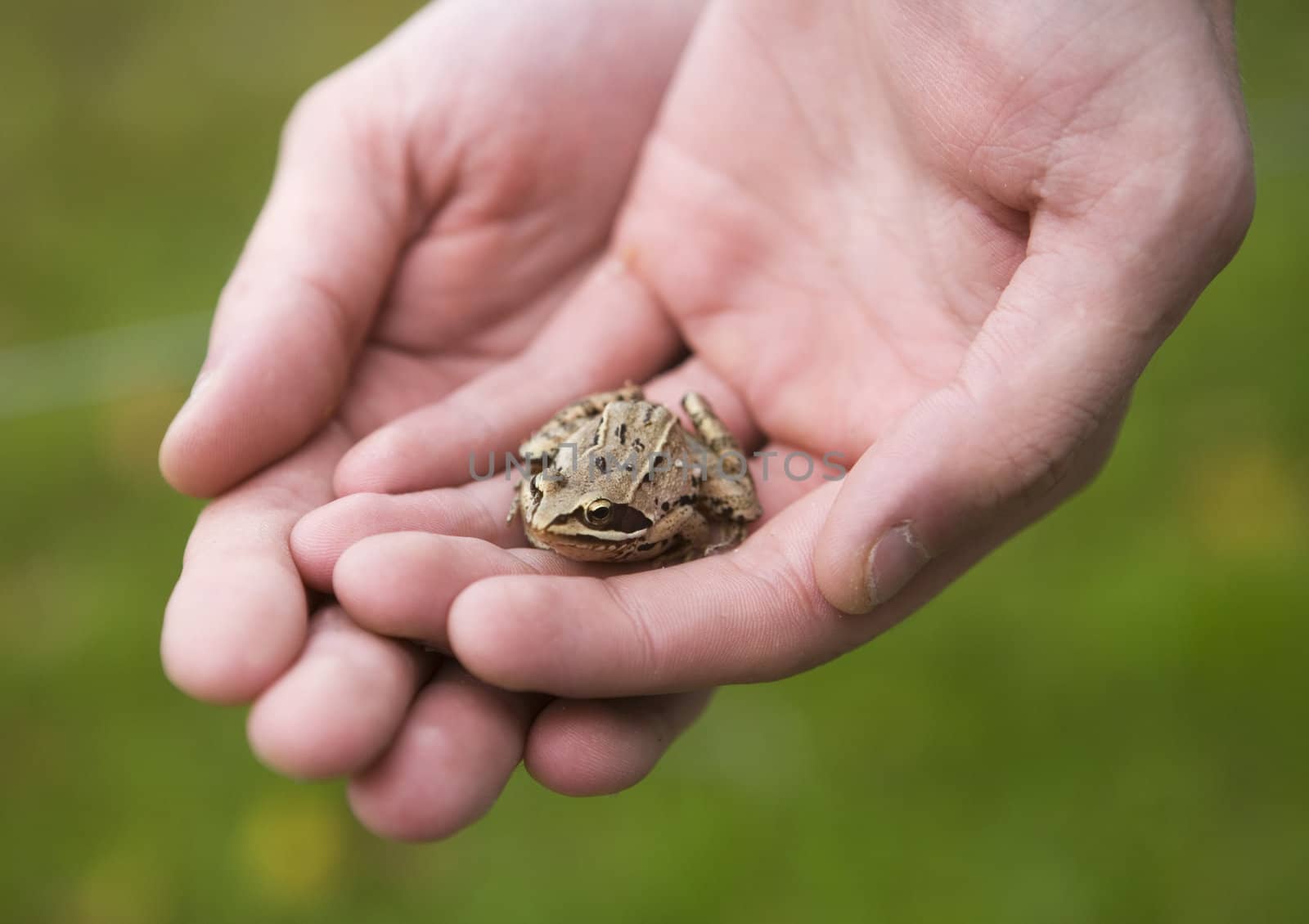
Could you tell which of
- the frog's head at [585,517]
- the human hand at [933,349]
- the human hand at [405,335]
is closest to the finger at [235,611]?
the human hand at [405,335]

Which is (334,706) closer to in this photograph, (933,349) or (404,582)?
(404,582)

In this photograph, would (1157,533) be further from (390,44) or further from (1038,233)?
(390,44)

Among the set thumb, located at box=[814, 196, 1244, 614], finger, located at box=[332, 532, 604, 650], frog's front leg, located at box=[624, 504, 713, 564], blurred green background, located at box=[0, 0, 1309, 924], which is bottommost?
blurred green background, located at box=[0, 0, 1309, 924]

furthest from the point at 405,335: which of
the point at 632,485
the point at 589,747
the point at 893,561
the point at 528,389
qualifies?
the point at 893,561

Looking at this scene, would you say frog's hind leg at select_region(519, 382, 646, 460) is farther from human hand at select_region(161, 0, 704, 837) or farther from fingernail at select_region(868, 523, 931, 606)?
fingernail at select_region(868, 523, 931, 606)

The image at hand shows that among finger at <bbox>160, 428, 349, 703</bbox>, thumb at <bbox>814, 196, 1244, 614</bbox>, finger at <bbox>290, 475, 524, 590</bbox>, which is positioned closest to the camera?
finger at <bbox>160, 428, 349, 703</bbox>

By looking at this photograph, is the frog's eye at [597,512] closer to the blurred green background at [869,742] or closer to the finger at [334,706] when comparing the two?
the finger at [334,706]

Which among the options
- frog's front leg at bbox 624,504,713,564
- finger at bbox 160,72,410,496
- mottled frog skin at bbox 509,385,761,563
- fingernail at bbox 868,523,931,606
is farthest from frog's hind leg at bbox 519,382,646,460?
fingernail at bbox 868,523,931,606
